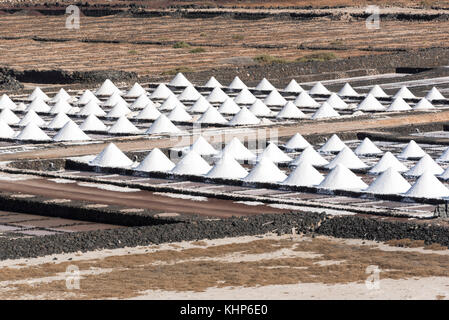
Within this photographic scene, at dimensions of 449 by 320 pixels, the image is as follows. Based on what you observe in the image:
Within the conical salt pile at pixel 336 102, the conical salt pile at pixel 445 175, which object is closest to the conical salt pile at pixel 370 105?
the conical salt pile at pixel 336 102

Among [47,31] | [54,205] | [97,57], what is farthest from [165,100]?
[47,31]

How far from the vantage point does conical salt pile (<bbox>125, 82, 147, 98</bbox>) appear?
63.6m

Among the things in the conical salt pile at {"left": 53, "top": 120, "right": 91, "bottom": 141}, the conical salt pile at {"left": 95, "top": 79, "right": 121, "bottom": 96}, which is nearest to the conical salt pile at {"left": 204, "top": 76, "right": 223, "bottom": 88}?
the conical salt pile at {"left": 95, "top": 79, "right": 121, "bottom": 96}

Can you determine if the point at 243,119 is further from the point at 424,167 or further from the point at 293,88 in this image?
the point at 424,167

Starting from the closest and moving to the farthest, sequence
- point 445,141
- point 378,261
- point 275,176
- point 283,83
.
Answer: point 378,261 → point 275,176 → point 445,141 → point 283,83

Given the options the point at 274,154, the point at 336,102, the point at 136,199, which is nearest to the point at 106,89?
the point at 336,102

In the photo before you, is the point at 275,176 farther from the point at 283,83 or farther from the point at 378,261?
the point at 283,83

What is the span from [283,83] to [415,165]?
1236 inches

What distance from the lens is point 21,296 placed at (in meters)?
24.0

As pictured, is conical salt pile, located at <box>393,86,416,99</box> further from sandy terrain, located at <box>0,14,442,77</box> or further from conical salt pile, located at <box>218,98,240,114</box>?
sandy terrain, located at <box>0,14,442,77</box>

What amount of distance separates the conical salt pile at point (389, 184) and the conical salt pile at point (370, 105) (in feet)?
67.5

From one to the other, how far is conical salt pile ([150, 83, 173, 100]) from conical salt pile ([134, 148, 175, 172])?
2086 cm

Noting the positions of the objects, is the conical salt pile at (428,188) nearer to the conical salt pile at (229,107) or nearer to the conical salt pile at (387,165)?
the conical salt pile at (387,165)

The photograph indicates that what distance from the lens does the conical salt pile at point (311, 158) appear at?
42.1 meters
